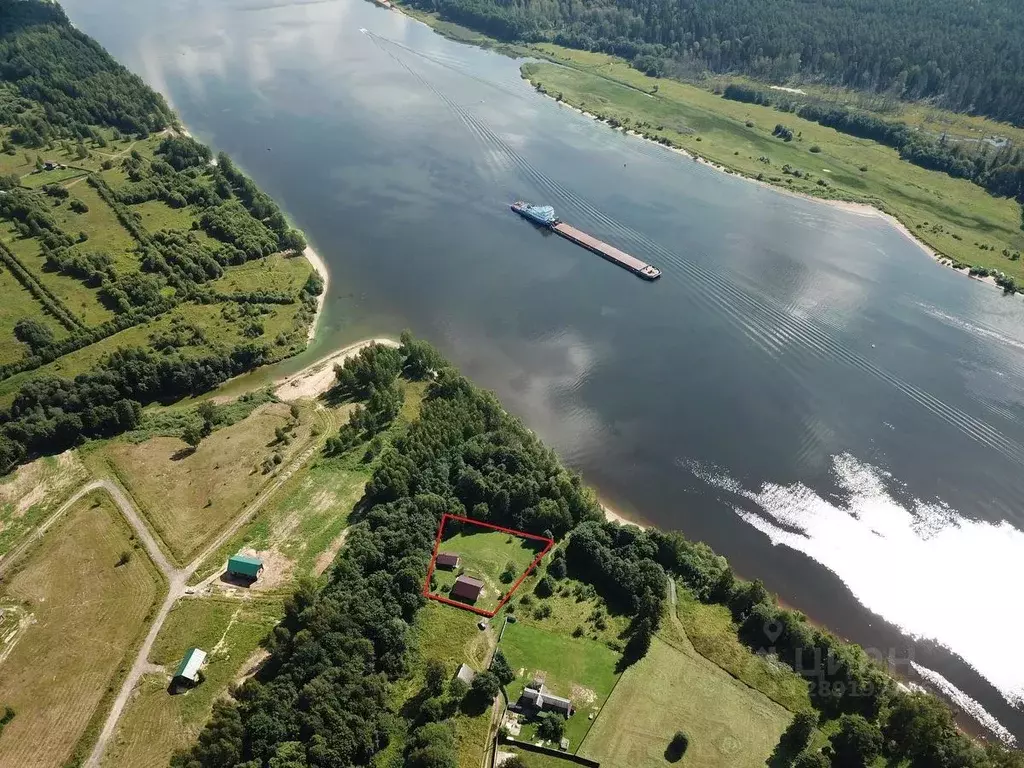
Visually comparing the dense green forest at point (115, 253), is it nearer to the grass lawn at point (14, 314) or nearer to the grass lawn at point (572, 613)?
the grass lawn at point (14, 314)

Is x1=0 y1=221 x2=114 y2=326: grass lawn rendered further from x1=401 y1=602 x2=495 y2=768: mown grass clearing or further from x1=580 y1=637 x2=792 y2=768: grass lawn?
x1=580 y1=637 x2=792 y2=768: grass lawn

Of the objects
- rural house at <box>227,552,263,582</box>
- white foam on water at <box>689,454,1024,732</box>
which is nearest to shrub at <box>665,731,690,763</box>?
white foam on water at <box>689,454,1024,732</box>

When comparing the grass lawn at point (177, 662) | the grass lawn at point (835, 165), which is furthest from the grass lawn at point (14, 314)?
the grass lawn at point (835, 165)

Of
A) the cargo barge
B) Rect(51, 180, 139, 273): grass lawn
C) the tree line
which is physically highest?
the tree line

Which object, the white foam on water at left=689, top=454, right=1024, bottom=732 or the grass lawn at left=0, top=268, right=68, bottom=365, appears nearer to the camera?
the white foam on water at left=689, top=454, right=1024, bottom=732

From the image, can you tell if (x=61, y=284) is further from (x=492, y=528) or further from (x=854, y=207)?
(x=854, y=207)

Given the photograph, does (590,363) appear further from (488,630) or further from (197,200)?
(197,200)

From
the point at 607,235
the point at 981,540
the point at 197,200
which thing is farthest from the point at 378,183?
the point at 981,540
